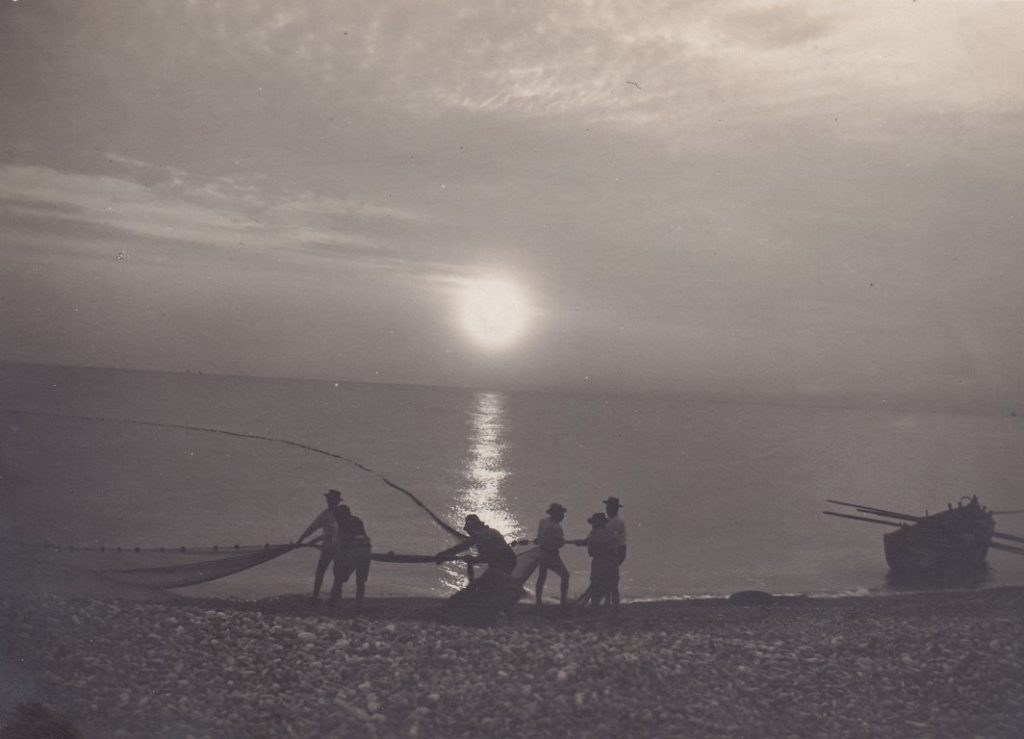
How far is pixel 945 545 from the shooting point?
34812 millimetres

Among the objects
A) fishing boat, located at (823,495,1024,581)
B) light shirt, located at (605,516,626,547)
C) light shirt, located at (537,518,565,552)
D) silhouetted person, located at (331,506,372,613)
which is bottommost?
silhouetted person, located at (331,506,372,613)

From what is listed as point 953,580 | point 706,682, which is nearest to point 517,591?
point 706,682

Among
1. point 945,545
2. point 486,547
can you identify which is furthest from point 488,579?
point 945,545

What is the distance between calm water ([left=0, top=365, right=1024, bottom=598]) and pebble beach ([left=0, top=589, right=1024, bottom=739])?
1421 centimetres

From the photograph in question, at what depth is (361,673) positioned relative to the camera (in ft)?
39.6

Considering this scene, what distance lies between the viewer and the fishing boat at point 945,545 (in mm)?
34312

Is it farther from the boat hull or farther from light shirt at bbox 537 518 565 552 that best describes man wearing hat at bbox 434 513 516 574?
the boat hull

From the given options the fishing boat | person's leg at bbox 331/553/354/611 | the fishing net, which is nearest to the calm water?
the fishing boat

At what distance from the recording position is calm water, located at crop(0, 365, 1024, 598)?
4141cm

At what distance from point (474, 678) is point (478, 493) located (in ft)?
237

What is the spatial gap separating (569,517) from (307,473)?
3684 cm

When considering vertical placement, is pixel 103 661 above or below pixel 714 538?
below

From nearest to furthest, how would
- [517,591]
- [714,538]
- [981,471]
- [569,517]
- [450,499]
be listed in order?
1. [517,591]
2. [714,538]
3. [569,517]
4. [450,499]
5. [981,471]

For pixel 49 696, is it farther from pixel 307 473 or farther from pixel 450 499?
pixel 307 473
